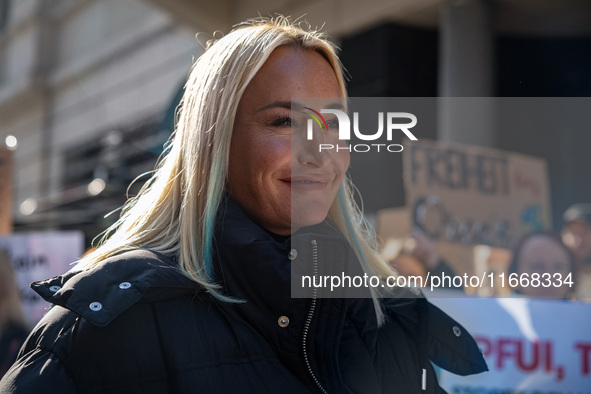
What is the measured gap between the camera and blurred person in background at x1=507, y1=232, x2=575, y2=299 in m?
2.03

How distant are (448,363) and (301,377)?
0.33 m

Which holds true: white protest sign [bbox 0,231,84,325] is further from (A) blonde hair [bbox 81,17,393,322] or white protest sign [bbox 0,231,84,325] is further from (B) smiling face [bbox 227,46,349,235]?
(B) smiling face [bbox 227,46,349,235]

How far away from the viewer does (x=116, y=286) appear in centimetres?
107

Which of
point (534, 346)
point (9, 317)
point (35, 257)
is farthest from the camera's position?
point (35, 257)

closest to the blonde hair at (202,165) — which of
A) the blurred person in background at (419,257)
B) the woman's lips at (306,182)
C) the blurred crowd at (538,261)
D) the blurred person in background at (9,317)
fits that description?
the woman's lips at (306,182)

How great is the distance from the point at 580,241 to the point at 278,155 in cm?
205

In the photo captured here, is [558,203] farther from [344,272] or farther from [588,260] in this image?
[344,272]

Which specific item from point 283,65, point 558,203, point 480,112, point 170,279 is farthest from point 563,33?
point 170,279

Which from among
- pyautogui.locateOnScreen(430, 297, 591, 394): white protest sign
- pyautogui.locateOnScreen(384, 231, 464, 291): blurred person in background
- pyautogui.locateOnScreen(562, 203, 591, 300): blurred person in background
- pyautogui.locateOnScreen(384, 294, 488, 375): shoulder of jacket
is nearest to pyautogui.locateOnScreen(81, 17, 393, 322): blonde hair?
pyautogui.locateOnScreen(384, 294, 488, 375): shoulder of jacket

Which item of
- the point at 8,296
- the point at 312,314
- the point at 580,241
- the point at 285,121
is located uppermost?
the point at 285,121

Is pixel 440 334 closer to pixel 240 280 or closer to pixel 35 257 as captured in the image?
pixel 240 280

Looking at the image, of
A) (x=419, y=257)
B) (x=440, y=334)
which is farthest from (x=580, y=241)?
(x=440, y=334)

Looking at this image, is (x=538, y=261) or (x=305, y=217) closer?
(x=305, y=217)

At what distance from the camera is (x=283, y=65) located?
4.07 feet
